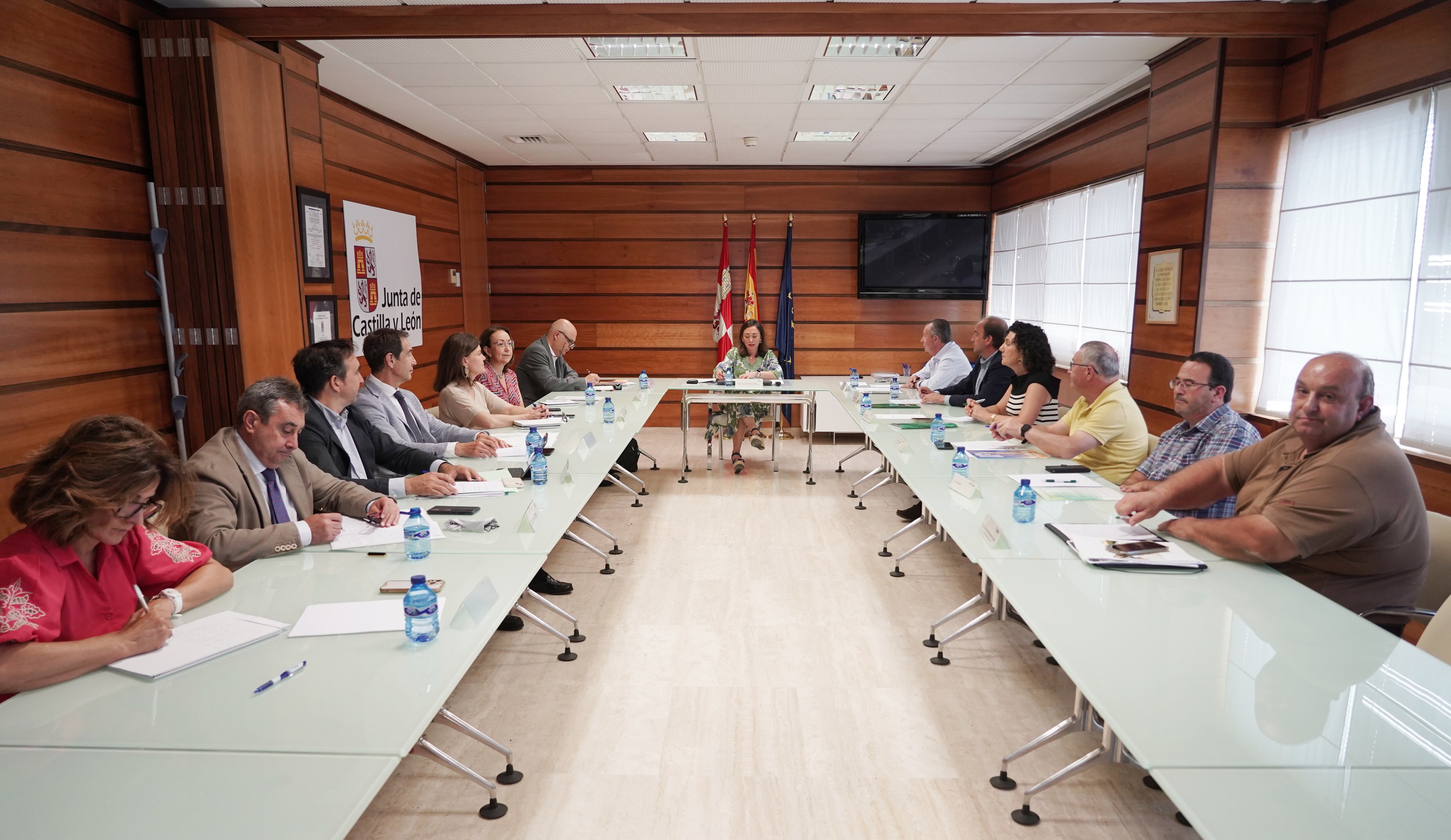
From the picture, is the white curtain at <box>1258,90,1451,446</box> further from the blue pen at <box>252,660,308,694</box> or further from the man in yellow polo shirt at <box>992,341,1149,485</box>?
the blue pen at <box>252,660,308,694</box>

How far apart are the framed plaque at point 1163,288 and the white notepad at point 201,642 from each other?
4.52 m

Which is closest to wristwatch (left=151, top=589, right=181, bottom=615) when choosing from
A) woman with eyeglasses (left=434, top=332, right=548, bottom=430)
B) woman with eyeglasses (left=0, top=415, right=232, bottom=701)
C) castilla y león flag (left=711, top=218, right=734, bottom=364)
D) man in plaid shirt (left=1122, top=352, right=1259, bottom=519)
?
woman with eyeglasses (left=0, top=415, right=232, bottom=701)

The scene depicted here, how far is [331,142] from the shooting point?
205 inches

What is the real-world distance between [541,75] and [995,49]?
8.67 ft

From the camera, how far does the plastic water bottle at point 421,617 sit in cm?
173

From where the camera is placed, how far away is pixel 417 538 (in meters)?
2.35

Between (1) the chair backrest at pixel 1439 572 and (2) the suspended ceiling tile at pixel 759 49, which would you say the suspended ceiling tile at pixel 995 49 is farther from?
(1) the chair backrest at pixel 1439 572

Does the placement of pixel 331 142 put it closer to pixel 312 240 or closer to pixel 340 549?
pixel 312 240

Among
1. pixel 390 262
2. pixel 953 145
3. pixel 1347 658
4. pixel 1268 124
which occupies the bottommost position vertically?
pixel 1347 658

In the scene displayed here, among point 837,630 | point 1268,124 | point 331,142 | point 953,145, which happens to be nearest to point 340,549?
point 837,630

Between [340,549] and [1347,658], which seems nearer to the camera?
[1347,658]

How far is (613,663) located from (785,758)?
916mm

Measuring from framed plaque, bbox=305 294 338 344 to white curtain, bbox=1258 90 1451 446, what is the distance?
521cm

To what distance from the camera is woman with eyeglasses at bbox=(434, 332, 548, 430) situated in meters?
4.57
